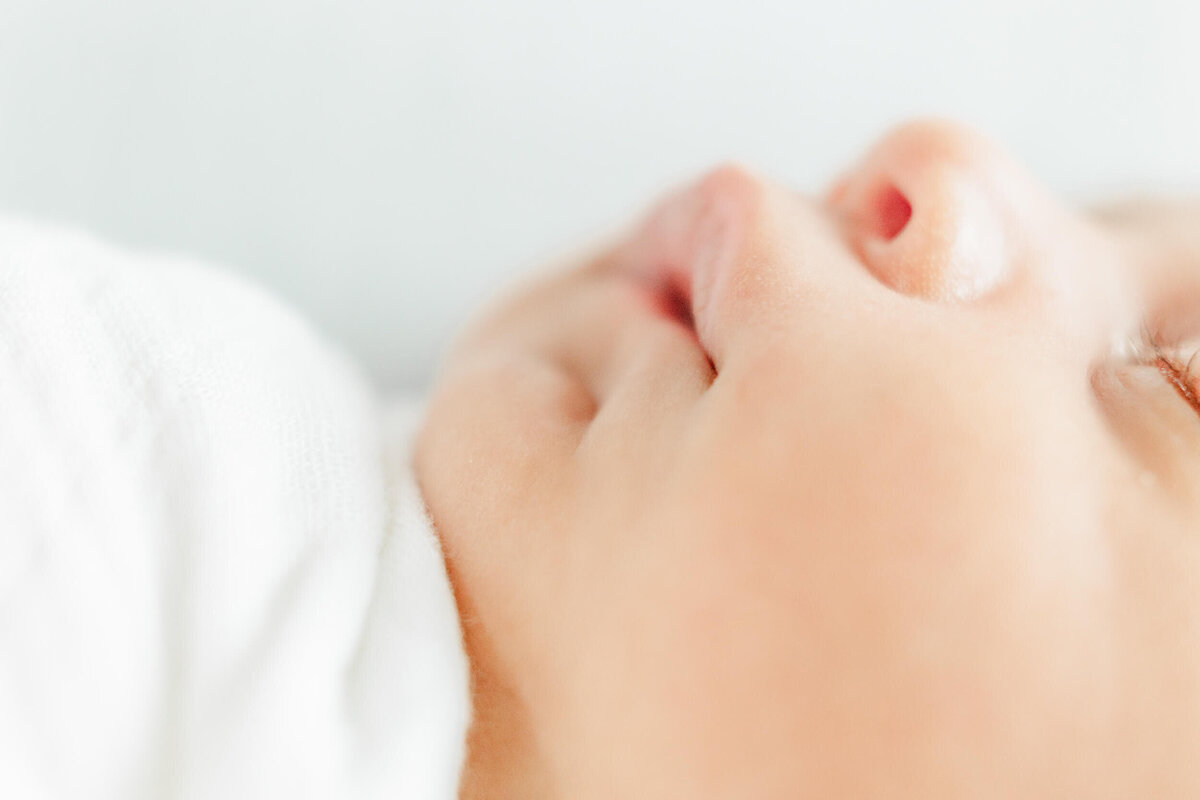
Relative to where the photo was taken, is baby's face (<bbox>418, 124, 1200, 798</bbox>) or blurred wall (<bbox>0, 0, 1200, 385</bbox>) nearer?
baby's face (<bbox>418, 124, 1200, 798</bbox>)

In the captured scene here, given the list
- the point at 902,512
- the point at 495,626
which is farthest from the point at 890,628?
the point at 495,626

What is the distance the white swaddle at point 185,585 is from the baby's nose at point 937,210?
21 centimetres

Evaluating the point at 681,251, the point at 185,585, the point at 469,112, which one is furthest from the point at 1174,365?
the point at 469,112

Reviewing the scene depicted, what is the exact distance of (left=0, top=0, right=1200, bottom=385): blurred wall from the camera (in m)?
0.68

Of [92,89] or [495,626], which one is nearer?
[495,626]

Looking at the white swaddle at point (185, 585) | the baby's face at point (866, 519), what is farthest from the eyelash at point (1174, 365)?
the white swaddle at point (185, 585)

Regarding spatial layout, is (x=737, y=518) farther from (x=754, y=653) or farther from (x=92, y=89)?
(x=92, y=89)

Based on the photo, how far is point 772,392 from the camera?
0.33 metres

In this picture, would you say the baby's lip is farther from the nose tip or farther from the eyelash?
the eyelash

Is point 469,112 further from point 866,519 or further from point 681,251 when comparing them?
point 866,519

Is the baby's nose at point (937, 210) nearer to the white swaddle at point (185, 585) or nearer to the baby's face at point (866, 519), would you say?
the baby's face at point (866, 519)

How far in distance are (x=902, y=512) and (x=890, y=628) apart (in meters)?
0.03

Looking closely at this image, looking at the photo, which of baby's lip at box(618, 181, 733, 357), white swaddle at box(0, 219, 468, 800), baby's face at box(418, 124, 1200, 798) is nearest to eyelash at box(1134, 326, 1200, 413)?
baby's face at box(418, 124, 1200, 798)

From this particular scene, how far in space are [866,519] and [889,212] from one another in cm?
17
